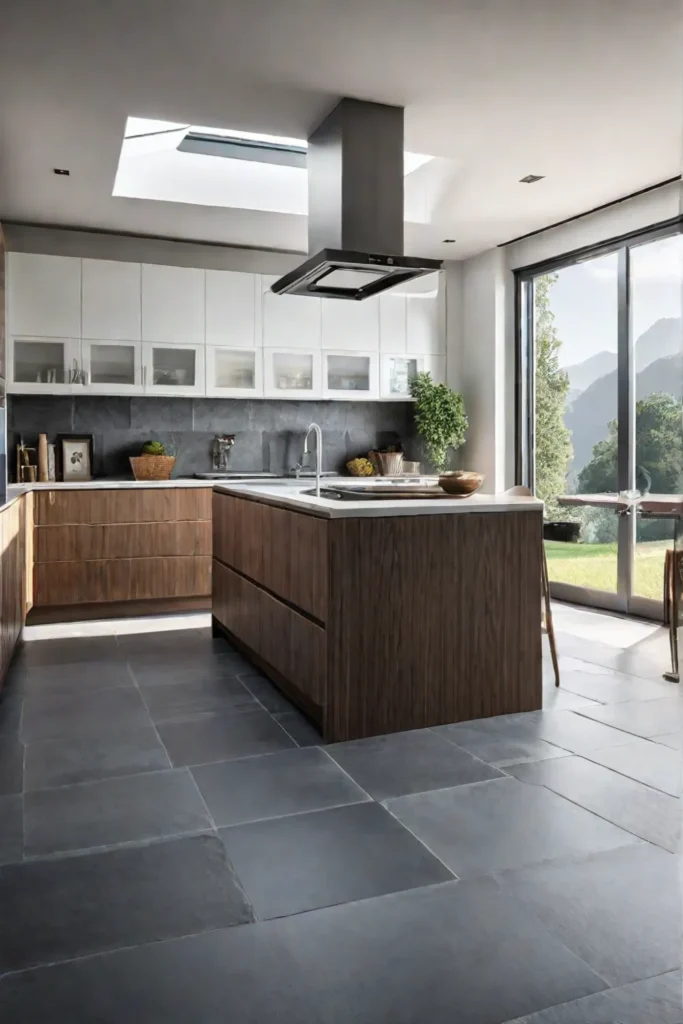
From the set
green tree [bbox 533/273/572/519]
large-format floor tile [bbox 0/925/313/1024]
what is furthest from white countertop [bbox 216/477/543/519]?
green tree [bbox 533/273/572/519]

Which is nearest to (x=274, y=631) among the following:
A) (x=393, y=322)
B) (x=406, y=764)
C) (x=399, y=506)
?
(x=399, y=506)

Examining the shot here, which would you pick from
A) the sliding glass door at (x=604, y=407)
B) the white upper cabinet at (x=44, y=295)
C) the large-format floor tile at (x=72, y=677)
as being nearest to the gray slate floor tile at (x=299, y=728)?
the large-format floor tile at (x=72, y=677)

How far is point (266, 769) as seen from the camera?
2826mm

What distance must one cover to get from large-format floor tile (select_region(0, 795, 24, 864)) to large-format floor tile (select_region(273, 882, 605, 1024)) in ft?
2.63

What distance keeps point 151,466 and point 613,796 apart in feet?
14.0

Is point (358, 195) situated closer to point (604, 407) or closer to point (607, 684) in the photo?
point (604, 407)

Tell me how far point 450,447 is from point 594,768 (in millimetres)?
4499

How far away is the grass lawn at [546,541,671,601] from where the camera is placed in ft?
17.6

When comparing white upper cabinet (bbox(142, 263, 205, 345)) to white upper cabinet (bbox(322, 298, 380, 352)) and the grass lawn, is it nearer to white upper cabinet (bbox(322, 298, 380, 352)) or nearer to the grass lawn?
white upper cabinet (bbox(322, 298, 380, 352))

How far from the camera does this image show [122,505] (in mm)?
5629

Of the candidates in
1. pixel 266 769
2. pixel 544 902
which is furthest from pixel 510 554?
pixel 544 902

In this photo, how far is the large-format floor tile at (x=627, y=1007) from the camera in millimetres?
1539

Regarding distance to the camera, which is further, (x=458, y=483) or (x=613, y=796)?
(x=458, y=483)

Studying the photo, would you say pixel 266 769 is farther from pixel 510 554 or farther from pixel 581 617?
pixel 581 617
